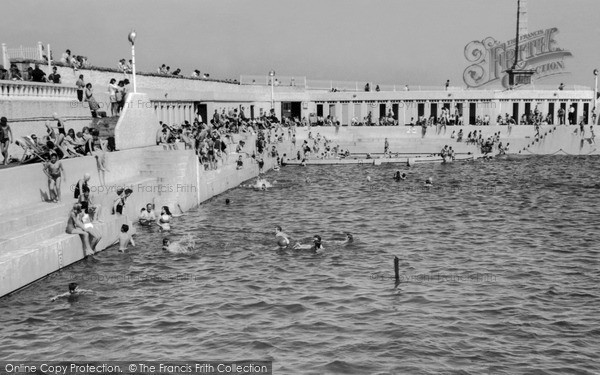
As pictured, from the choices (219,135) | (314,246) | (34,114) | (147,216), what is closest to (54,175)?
(147,216)

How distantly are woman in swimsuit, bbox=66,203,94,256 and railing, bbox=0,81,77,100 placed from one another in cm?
663

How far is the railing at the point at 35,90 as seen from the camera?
22.6 metres

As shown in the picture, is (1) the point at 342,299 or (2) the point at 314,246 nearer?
(1) the point at 342,299

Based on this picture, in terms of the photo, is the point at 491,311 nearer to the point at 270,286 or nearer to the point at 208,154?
the point at 270,286

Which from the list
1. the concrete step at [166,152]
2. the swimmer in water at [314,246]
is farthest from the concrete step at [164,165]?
the swimmer in water at [314,246]

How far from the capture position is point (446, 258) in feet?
66.4

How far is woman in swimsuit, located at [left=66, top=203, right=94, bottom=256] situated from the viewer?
718 inches

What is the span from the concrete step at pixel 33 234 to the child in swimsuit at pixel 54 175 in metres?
0.95

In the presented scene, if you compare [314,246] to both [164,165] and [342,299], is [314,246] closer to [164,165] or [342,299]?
[342,299]

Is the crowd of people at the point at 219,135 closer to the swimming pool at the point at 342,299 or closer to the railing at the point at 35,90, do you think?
the railing at the point at 35,90

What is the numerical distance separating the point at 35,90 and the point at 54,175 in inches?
274

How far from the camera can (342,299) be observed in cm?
1584

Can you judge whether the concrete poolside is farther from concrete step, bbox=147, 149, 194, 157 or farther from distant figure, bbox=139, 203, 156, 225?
distant figure, bbox=139, 203, 156, 225

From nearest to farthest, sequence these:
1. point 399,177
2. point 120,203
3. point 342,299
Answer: point 342,299
point 120,203
point 399,177
